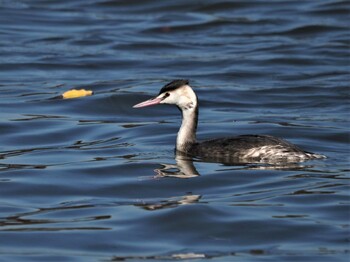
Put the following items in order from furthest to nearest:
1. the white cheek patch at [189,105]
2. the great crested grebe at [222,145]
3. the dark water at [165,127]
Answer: the white cheek patch at [189,105]
the great crested grebe at [222,145]
the dark water at [165,127]

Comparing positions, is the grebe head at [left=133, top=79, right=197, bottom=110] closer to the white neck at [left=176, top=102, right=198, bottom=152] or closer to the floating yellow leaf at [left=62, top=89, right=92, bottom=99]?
the white neck at [left=176, top=102, right=198, bottom=152]

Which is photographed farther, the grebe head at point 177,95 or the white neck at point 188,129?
the white neck at point 188,129

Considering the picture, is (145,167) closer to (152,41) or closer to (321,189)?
(321,189)

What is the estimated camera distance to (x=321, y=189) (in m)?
12.8

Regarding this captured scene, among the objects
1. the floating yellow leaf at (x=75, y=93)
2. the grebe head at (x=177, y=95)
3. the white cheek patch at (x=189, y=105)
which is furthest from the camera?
the floating yellow leaf at (x=75, y=93)

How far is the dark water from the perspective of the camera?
36.3 ft

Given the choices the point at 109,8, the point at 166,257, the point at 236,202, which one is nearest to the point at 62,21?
the point at 109,8

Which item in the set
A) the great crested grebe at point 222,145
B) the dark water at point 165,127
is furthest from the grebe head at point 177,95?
the dark water at point 165,127

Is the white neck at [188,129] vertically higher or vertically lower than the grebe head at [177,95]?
lower

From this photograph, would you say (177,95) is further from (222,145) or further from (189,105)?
(222,145)

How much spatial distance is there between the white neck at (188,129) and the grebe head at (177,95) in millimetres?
52

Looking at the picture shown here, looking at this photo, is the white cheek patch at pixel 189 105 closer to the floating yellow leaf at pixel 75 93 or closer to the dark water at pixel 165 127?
the dark water at pixel 165 127

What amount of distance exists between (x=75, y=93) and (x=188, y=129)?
496cm

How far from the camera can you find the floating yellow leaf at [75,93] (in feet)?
63.4
